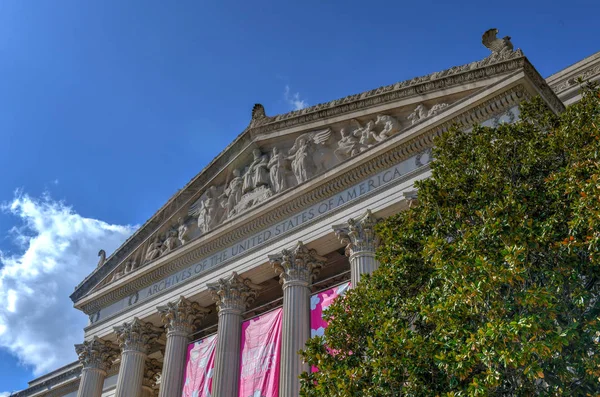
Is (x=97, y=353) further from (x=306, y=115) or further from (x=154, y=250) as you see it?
(x=306, y=115)

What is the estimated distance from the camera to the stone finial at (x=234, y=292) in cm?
2439

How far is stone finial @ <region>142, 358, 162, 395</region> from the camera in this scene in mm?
31141

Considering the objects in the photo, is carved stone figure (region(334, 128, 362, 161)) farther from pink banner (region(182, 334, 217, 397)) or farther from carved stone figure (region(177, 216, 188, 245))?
carved stone figure (region(177, 216, 188, 245))

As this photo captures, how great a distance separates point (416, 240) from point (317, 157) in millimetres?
12009

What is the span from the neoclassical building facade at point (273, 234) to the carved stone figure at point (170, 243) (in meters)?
0.11

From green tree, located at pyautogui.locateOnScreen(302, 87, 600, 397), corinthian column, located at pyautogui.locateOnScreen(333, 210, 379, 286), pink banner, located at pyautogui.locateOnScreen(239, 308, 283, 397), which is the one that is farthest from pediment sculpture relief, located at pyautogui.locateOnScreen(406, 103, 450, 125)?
pink banner, located at pyautogui.locateOnScreen(239, 308, 283, 397)

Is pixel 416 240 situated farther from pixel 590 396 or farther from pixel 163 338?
pixel 163 338

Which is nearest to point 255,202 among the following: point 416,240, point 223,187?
point 223,187

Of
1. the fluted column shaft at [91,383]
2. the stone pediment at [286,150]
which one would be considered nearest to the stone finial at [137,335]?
the fluted column shaft at [91,383]

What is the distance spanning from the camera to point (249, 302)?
2511cm

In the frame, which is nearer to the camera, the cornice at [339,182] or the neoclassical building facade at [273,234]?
the cornice at [339,182]

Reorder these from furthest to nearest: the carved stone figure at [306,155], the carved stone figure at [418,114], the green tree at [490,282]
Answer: the carved stone figure at [306,155] → the carved stone figure at [418,114] → the green tree at [490,282]

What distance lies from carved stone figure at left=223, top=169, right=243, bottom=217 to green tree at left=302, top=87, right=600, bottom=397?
13705mm

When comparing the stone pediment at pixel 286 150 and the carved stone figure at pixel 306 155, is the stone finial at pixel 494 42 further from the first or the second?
the carved stone figure at pixel 306 155
